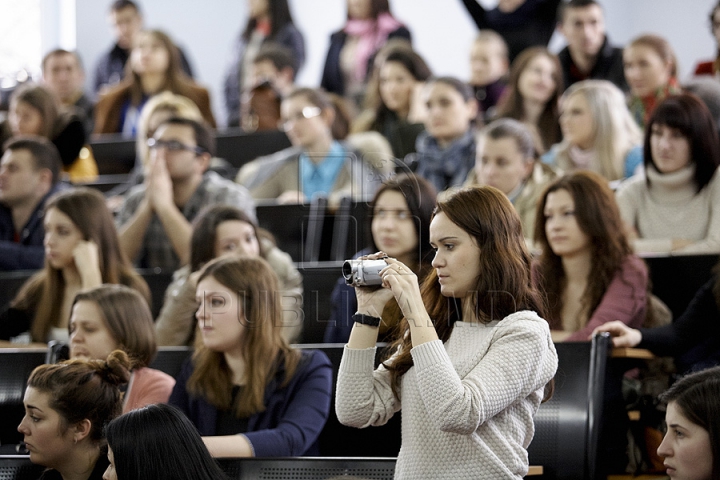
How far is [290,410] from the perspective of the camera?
2.54m

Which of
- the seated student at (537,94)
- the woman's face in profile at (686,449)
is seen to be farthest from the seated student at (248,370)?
the seated student at (537,94)

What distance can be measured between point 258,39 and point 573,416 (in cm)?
500

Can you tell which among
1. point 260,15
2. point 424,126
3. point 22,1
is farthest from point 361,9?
point 22,1

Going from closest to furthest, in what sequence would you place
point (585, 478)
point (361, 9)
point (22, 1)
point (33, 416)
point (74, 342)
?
point (33, 416) → point (585, 478) → point (74, 342) → point (361, 9) → point (22, 1)

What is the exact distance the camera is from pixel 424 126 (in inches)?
208

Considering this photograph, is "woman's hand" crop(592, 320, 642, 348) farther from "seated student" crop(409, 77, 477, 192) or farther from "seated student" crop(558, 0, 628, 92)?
"seated student" crop(558, 0, 628, 92)

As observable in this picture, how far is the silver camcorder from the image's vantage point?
1771mm

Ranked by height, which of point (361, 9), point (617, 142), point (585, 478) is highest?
point (361, 9)

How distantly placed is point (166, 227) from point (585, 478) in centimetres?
216

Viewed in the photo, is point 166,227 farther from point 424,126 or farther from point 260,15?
point 260,15

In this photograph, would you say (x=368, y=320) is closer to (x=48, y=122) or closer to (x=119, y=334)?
(x=119, y=334)

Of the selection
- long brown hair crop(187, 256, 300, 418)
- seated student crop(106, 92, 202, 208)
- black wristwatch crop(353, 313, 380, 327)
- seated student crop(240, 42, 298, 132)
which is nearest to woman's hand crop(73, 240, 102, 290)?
long brown hair crop(187, 256, 300, 418)

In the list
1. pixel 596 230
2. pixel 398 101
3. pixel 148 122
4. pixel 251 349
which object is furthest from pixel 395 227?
pixel 398 101

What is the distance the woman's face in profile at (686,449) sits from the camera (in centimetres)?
189
